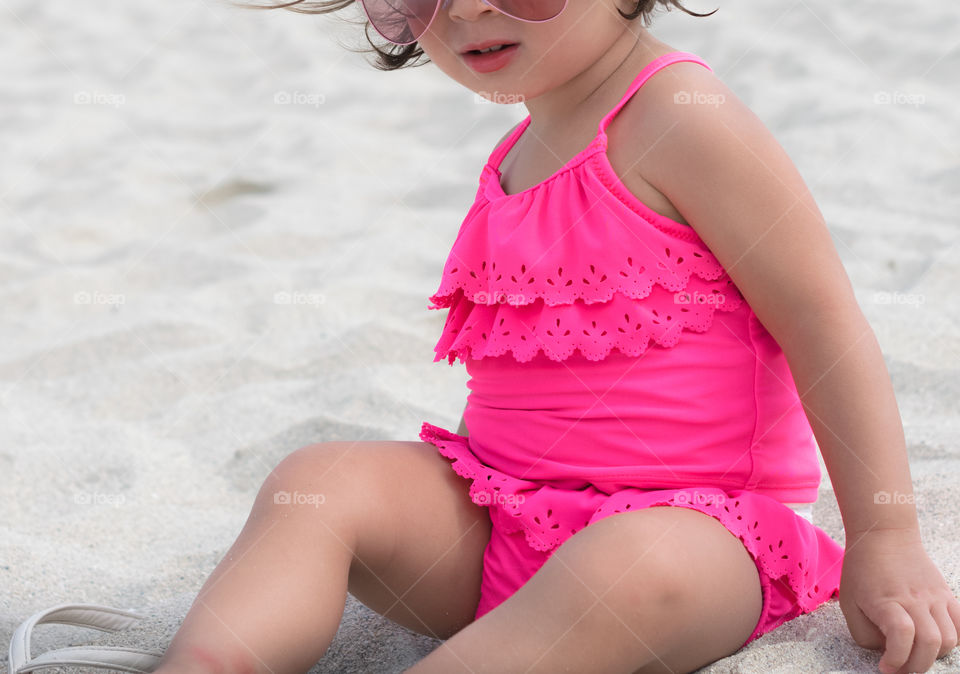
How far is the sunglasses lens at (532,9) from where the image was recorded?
1405mm

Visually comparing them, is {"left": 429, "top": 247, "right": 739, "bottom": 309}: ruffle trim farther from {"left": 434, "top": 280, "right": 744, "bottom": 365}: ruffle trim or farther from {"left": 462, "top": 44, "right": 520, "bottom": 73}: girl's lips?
{"left": 462, "top": 44, "right": 520, "bottom": 73}: girl's lips

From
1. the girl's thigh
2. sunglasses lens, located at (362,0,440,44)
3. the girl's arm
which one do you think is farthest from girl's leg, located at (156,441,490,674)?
sunglasses lens, located at (362,0,440,44)

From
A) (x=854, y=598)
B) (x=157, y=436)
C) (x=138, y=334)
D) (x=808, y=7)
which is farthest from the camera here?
(x=808, y=7)

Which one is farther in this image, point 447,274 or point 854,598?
point 447,274

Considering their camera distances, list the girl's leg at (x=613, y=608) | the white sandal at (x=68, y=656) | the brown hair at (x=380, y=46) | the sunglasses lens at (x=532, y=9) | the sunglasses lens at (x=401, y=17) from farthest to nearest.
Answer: the brown hair at (x=380, y=46)
the sunglasses lens at (x=401, y=17)
the sunglasses lens at (x=532, y=9)
the white sandal at (x=68, y=656)
the girl's leg at (x=613, y=608)

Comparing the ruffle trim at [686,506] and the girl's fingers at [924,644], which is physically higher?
the girl's fingers at [924,644]

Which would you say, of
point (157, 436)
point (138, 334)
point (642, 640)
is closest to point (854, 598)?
point (642, 640)

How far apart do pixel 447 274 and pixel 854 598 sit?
696mm

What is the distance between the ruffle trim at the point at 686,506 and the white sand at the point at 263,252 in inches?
2.7

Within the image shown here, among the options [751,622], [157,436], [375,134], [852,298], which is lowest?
[375,134]

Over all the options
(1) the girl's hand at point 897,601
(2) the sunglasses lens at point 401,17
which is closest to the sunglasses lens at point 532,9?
(2) the sunglasses lens at point 401,17

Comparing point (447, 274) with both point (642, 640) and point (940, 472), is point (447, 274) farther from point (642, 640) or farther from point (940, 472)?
point (940, 472)

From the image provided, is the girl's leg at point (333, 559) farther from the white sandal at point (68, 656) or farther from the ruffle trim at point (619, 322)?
the ruffle trim at point (619, 322)

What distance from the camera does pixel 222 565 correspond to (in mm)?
1350
